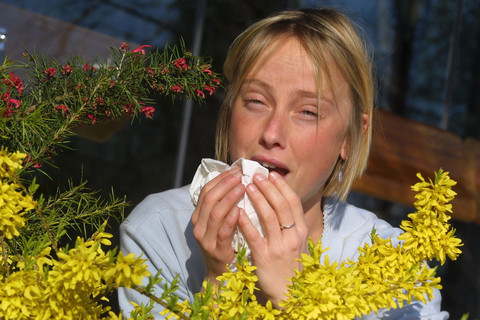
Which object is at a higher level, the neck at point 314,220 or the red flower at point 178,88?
the red flower at point 178,88

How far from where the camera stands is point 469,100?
390 cm

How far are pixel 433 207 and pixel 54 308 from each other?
0.54m

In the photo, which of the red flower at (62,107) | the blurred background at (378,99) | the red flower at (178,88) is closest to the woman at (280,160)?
the red flower at (178,88)

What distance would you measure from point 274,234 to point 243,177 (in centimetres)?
14

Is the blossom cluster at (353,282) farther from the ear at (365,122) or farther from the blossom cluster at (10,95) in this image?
the ear at (365,122)

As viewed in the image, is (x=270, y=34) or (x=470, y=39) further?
(x=470, y=39)

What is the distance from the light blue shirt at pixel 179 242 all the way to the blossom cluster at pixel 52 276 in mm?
469

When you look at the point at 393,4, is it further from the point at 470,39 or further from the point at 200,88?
the point at 200,88

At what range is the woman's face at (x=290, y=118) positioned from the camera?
4.38 ft

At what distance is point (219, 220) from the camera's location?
114 cm

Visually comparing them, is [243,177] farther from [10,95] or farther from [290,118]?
[10,95]

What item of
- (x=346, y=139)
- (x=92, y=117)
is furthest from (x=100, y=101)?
(x=346, y=139)

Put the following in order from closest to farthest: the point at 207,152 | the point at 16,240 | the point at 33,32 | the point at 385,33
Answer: the point at 16,240, the point at 33,32, the point at 207,152, the point at 385,33

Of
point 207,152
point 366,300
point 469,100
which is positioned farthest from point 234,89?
point 469,100
